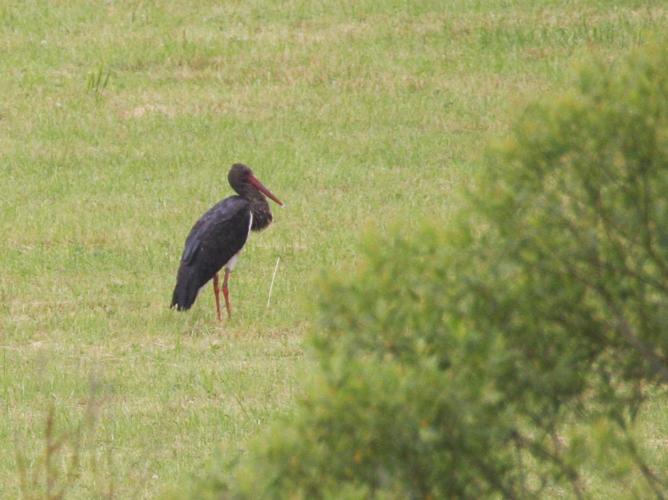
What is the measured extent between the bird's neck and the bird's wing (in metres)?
0.20

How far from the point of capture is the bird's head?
48.4ft

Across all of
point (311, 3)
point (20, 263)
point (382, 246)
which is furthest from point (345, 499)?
point (311, 3)

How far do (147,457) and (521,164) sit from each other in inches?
174

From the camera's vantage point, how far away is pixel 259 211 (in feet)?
47.5

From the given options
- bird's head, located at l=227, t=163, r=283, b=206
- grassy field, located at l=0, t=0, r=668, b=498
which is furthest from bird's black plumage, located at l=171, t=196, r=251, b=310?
bird's head, located at l=227, t=163, r=283, b=206

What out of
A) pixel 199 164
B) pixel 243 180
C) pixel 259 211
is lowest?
pixel 199 164

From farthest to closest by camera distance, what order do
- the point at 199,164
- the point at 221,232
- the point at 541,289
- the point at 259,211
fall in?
the point at 199,164
the point at 259,211
the point at 221,232
the point at 541,289

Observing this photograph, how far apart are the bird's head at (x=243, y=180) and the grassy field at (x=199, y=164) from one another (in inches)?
30.4

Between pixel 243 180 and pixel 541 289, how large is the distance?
9.54 metres

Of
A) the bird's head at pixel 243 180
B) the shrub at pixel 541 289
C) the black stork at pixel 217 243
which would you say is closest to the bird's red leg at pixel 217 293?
the black stork at pixel 217 243

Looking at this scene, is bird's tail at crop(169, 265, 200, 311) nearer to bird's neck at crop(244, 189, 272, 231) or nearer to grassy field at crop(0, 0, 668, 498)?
grassy field at crop(0, 0, 668, 498)

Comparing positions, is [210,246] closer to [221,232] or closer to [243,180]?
[221,232]

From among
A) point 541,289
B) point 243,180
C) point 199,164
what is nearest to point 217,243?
point 243,180

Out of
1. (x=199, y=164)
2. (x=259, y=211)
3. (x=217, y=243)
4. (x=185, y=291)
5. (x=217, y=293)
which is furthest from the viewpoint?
(x=199, y=164)
